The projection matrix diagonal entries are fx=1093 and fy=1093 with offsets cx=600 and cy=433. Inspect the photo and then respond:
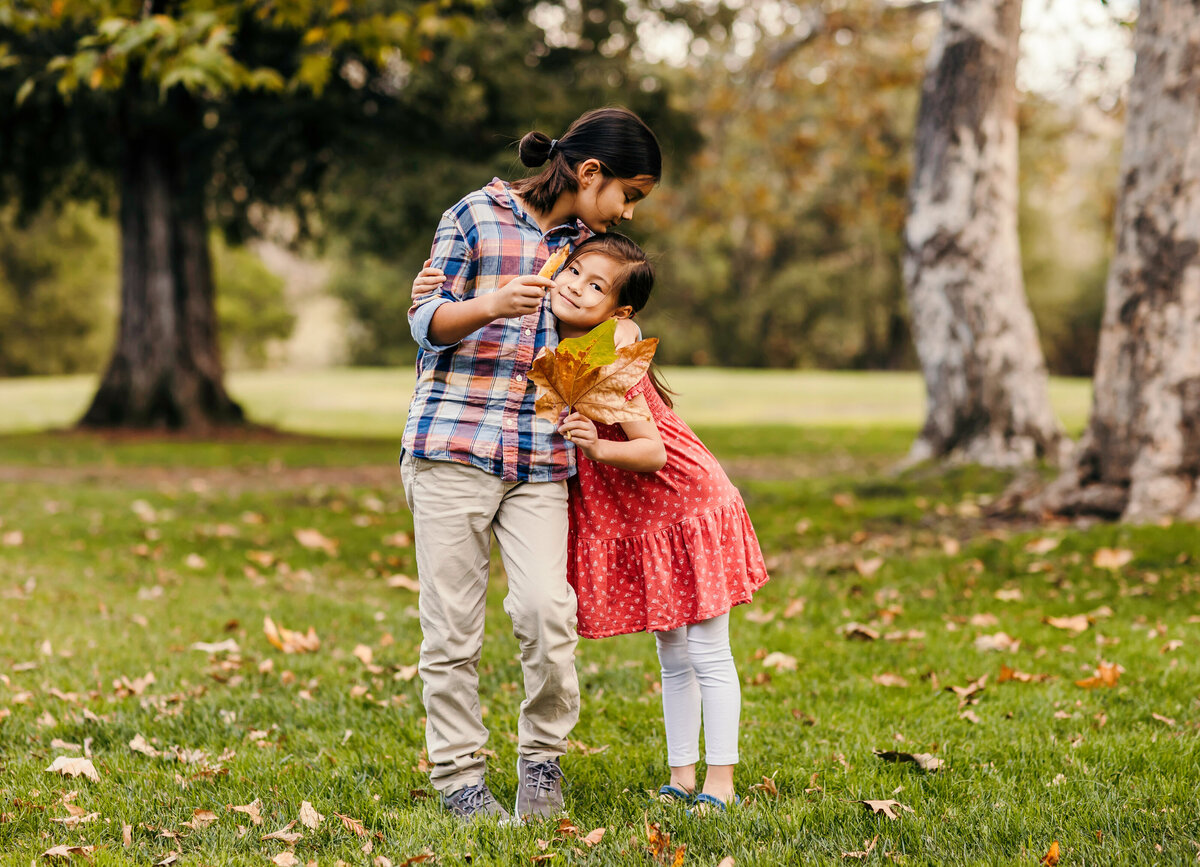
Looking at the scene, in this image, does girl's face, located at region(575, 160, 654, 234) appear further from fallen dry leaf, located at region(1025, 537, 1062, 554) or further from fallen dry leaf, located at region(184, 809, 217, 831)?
fallen dry leaf, located at region(1025, 537, 1062, 554)

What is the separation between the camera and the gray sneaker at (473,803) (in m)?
2.97

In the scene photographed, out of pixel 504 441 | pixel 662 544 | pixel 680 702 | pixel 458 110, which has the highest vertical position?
pixel 458 110

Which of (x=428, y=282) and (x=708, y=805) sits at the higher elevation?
(x=428, y=282)

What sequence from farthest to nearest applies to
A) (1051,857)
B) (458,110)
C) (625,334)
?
(458,110), (625,334), (1051,857)

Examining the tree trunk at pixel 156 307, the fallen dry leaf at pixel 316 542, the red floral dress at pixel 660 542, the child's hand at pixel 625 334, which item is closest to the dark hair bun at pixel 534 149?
the child's hand at pixel 625 334

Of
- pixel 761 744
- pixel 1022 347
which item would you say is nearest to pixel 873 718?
pixel 761 744

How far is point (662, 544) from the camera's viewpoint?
2959 mm

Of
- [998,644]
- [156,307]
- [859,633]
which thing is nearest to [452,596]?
[859,633]

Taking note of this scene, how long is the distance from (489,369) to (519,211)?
432 millimetres

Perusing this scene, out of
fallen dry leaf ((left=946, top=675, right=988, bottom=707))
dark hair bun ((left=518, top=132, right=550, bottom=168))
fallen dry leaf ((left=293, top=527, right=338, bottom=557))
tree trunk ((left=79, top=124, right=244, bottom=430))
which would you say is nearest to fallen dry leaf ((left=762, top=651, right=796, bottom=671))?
fallen dry leaf ((left=946, top=675, right=988, bottom=707))

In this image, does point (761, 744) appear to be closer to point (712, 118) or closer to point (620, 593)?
Result: point (620, 593)

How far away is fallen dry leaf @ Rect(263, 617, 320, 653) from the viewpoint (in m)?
4.88

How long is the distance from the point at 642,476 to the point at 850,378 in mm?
32391

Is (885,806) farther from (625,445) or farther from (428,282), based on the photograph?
(428,282)
